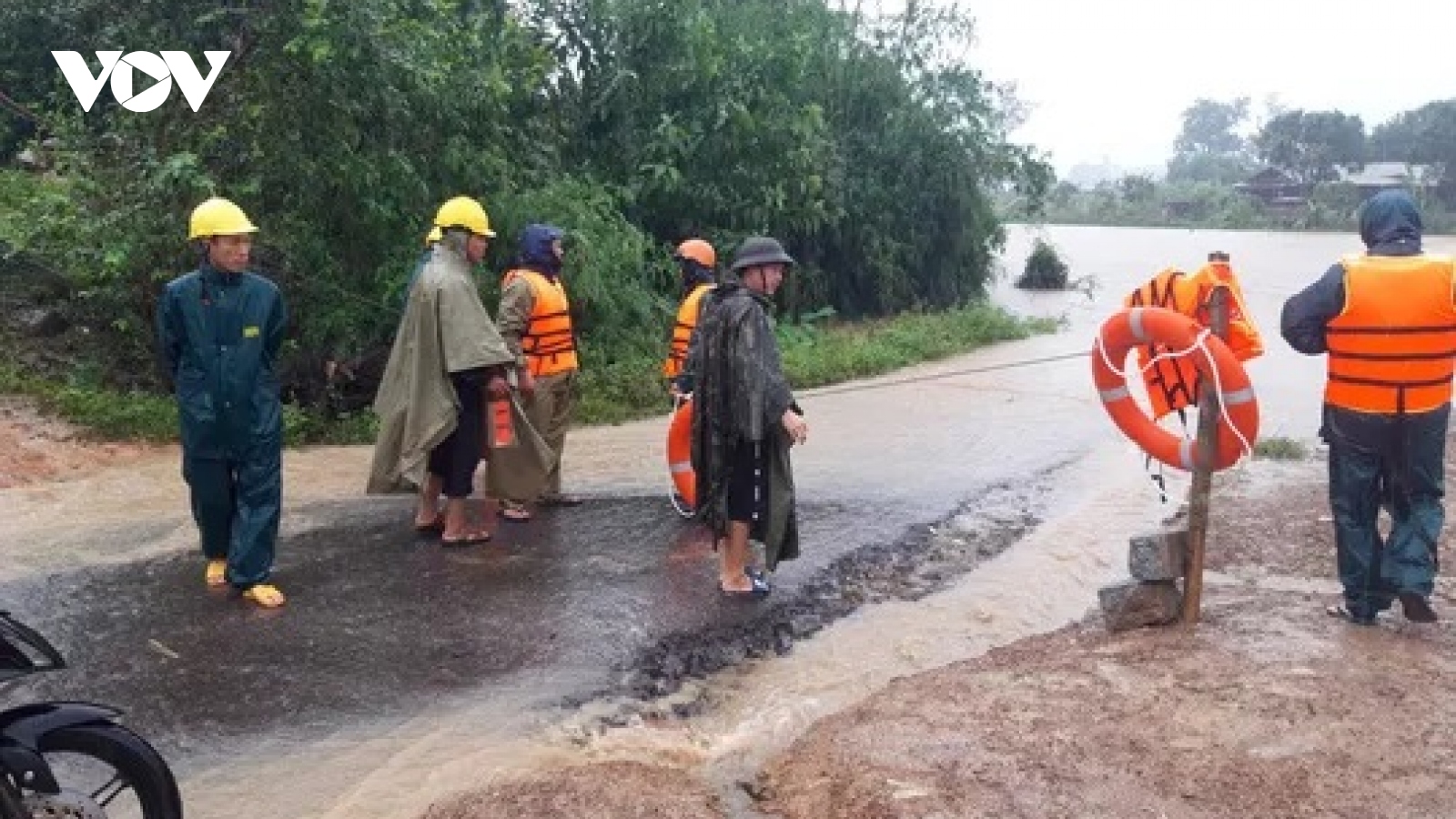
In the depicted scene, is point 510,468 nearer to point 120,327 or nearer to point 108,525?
point 108,525

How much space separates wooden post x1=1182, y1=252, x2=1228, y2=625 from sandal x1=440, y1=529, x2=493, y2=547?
130 inches

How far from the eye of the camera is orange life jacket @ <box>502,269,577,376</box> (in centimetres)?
699

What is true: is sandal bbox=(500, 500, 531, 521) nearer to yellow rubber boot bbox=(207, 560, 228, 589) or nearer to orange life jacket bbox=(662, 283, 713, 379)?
orange life jacket bbox=(662, 283, 713, 379)

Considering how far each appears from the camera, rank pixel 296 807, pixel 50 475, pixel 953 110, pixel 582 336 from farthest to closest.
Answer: pixel 953 110
pixel 582 336
pixel 50 475
pixel 296 807

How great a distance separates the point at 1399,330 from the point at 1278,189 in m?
53.8

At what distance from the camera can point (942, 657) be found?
554 cm

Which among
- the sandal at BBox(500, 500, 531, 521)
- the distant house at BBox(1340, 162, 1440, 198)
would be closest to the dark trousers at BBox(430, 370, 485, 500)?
the sandal at BBox(500, 500, 531, 521)

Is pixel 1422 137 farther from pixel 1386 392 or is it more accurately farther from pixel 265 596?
pixel 265 596

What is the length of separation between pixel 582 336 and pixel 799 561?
6.05 meters

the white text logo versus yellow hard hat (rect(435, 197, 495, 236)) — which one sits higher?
the white text logo

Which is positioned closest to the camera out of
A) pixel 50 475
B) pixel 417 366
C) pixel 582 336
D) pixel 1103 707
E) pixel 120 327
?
pixel 1103 707

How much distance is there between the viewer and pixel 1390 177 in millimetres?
49156

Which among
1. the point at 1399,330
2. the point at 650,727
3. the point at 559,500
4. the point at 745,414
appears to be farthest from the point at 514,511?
the point at 1399,330

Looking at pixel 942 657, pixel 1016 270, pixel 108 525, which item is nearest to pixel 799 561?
pixel 942 657
